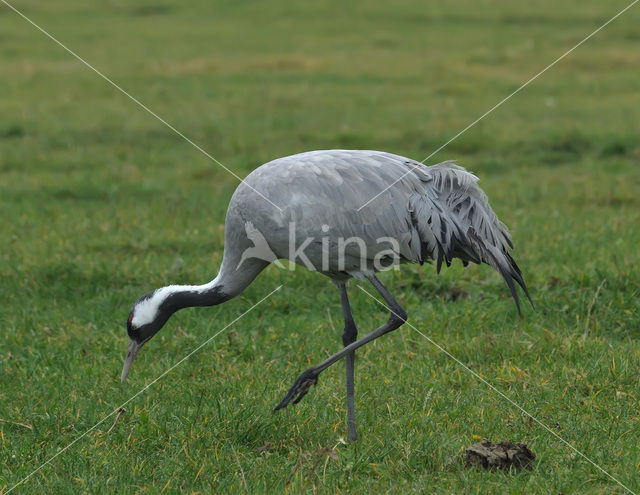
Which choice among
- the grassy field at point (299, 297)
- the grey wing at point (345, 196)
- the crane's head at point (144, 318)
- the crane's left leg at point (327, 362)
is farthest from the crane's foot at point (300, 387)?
the crane's head at point (144, 318)

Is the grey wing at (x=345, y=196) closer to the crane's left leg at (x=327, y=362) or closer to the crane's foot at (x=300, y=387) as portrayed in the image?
the crane's left leg at (x=327, y=362)

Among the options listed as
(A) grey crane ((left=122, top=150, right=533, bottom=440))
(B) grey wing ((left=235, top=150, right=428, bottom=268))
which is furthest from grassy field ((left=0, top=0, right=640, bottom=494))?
(B) grey wing ((left=235, top=150, right=428, bottom=268))

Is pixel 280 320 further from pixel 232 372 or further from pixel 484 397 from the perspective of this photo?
pixel 484 397

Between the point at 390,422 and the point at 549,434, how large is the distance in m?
0.79

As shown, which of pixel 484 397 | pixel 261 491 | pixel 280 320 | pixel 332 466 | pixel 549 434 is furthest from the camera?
pixel 280 320

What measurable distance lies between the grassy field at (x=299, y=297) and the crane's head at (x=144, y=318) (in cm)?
30

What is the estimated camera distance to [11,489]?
411 cm

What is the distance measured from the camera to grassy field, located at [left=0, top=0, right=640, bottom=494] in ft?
14.5

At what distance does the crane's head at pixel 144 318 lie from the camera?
193 inches

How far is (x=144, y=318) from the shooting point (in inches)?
193

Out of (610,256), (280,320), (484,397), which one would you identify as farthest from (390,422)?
(610,256)

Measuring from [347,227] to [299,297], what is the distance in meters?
1.85
